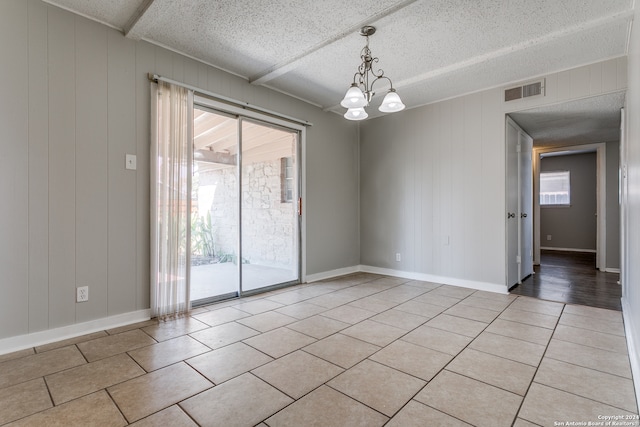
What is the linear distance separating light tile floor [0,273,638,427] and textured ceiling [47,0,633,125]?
102 inches

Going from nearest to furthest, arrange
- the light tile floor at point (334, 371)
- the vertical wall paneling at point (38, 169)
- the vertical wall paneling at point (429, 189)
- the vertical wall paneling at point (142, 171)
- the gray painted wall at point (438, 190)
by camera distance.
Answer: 1. the light tile floor at point (334, 371)
2. the vertical wall paneling at point (38, 169)
3. the vertical wall paneling at point (142, 171)
4. the gray painted wall at point (438, 190)
5. the vertical wall paneling at point (429, 189)

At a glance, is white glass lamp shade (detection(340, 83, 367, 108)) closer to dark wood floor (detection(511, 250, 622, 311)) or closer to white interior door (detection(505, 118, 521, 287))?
white interior door (detection(505, 118, 521, 287))

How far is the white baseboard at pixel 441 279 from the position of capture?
402cm

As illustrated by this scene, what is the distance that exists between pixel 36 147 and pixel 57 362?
1.57 metres

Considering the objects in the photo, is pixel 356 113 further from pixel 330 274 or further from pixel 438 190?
pixel 330 274

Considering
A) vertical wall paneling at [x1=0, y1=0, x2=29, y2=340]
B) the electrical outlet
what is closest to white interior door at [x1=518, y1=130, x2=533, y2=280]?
the electrical outlet

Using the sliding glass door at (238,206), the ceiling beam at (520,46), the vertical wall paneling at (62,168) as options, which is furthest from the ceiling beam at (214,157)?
the ceiling beam at (520,46)

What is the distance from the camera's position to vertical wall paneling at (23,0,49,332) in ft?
7.80

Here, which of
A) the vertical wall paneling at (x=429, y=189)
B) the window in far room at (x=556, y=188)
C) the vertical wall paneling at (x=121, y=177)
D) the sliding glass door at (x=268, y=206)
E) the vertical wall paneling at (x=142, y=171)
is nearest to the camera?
the vertical wall paneling at (x=121, y=177)

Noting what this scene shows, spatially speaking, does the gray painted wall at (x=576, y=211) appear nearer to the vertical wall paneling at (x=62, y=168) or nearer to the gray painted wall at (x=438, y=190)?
the gray painted wall at (x=438, y=190)

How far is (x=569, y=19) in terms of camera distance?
8.58 feet

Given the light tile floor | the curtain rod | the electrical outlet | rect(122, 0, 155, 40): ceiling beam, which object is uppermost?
rect(122, 0, 155, 40): ceiling beam

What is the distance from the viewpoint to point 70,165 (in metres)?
2.56

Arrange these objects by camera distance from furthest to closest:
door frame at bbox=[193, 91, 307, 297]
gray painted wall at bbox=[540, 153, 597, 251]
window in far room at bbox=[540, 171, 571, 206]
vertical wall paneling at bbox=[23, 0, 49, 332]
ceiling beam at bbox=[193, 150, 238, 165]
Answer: window in far room at bbox=[540, 171, 571, 206] < gray painted wall at bbox=[540, 153, 597, 251] < door frame at bbox=[193, 91, 307, 297] < ceiling beam at bbox=[193, 150, 238, 165] < vertical wall paneling at bbox=[23, 0, 49, 332]
